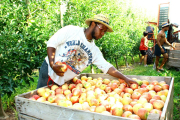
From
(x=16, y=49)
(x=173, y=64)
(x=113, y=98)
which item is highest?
(x=16, y=49)

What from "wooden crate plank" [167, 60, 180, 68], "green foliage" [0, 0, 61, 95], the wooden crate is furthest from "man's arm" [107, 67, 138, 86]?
"wooden crate plank" [167, 60, 180, 68]

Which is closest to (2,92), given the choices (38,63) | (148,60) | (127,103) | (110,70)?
(38,63)

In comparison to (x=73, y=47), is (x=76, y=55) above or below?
below

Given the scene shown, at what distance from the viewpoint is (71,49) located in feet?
7.50

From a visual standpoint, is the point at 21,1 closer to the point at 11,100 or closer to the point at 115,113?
the point at 11,100

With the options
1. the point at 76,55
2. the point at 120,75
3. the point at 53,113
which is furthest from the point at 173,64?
the point at 53,113

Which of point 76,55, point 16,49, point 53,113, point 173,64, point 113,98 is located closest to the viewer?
point 53,113

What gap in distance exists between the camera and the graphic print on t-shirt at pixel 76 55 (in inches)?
89.6

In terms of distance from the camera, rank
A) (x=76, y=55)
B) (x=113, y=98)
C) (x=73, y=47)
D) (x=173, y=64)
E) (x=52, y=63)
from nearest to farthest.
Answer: (x=113, y=98) < (x=52, y=63) < (x=73, y=47) < (x=76, y=55) < (x=173, y=64)

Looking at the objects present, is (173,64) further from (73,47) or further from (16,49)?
(16,49)

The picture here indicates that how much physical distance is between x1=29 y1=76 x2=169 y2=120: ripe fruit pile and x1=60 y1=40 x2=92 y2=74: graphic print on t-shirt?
302 mm

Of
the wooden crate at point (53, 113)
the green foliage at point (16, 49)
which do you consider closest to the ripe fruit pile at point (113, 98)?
the wooden crate at point (53, 113)

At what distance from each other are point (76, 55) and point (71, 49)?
14cm

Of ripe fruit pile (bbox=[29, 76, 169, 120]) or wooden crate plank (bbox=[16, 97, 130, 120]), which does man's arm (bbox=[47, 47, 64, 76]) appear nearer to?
ripe fruit pile (bbox=[29, 76, 169, 120])
